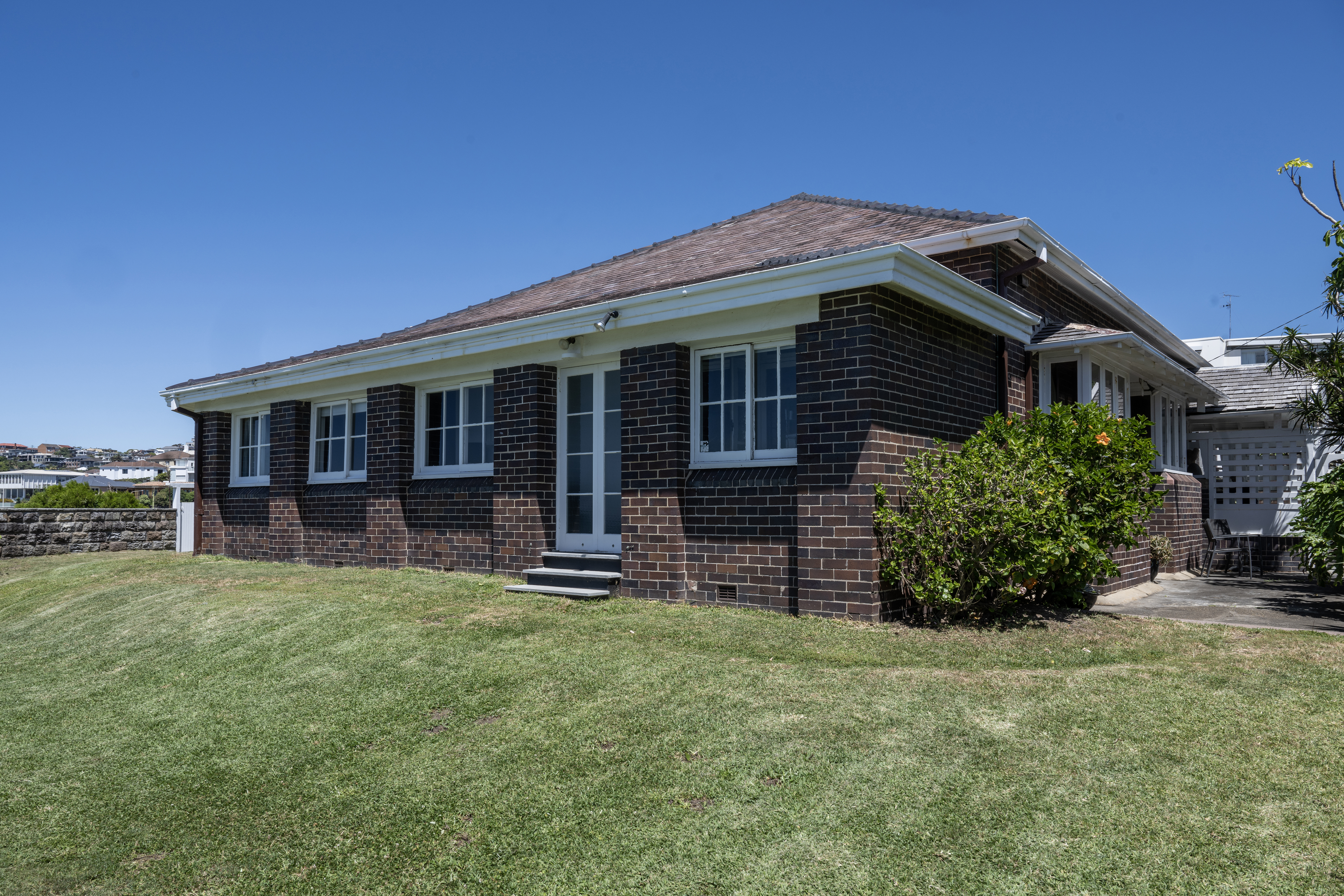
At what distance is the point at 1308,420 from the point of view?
1255 centimetres

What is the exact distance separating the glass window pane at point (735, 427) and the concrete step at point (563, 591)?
6.32 ft

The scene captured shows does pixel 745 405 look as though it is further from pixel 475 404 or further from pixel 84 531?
pixel 84 531

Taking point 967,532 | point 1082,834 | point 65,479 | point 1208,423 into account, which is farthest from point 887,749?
point 65,479

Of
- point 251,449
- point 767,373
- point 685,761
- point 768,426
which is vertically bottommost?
point 685,761

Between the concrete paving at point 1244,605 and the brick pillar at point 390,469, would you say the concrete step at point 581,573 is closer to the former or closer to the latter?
the brick pillar at point 390,469

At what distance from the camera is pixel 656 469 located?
9.23 m

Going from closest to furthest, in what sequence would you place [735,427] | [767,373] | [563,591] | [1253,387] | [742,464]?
1. [767,373]
2. [742,464]
3. [735,427]
4. [563,591]
5. [1253,387]

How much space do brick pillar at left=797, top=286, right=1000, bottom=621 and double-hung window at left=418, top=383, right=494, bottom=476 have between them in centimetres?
485

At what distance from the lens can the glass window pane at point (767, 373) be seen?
8.70 m

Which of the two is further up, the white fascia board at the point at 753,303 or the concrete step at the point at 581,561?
the white fascia board at the point at 753,303

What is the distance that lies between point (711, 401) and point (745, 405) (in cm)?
44

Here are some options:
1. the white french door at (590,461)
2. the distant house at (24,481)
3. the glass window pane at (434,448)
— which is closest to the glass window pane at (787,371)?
the white french door at (590,461)

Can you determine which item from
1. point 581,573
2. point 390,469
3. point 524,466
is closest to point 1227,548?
point 581,573

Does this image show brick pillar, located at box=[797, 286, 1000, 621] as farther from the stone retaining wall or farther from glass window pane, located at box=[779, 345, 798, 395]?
the stone retaining wall
